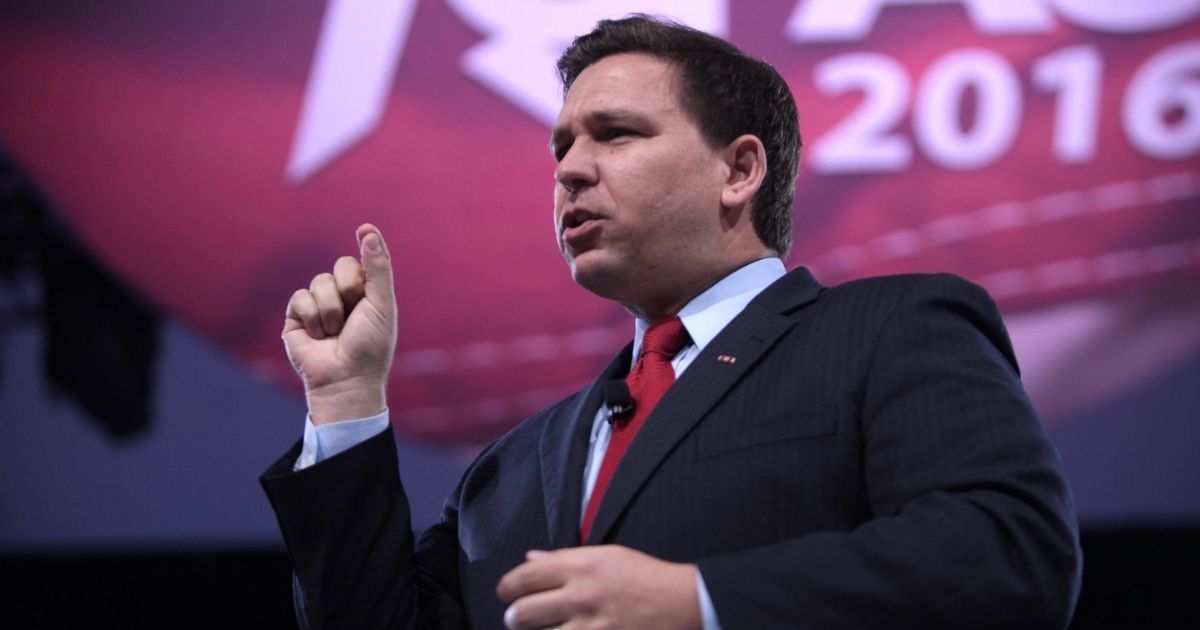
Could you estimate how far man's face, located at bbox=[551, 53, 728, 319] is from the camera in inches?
66.1

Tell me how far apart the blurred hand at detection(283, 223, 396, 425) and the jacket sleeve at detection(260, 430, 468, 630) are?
0.06 meters

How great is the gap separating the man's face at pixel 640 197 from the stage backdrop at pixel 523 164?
136 cm

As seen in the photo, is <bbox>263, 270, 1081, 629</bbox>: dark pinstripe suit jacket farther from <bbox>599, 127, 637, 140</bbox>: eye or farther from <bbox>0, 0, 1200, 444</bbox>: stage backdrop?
<bbox>0, 0, 1200, 444</bbox>: stage backdrop

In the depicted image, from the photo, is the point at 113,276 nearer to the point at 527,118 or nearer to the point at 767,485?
the point at 527,118

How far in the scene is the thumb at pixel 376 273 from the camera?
160 cm

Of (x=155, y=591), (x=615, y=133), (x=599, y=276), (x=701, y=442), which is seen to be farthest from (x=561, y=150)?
(x=155, y=591)

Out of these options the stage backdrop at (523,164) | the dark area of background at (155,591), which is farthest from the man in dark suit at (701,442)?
the dark area of background at (155,591)

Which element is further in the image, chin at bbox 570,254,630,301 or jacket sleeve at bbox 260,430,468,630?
chin at bbox 570,254,630,301

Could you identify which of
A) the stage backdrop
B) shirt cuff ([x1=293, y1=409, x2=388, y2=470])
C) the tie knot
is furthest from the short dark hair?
the stage backdrop

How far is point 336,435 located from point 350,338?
0.42ft

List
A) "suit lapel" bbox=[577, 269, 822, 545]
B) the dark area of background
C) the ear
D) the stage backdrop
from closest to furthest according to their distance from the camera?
"suit lapel" bbox=[577, 269, 822, 545]
the ear
the stage backdrop
the dark area of background

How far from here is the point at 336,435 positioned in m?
1.58

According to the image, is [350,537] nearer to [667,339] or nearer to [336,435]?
[336,435]

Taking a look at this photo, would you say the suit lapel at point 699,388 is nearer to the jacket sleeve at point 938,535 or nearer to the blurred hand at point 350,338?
the jacket sleeve at point 938,535
